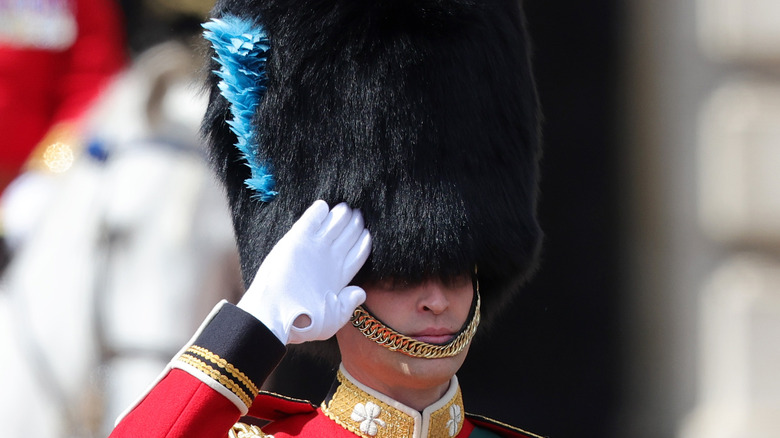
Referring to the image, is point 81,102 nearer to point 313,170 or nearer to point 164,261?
point 164,261

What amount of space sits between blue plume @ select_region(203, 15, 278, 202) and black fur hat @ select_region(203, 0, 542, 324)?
16 millimetres

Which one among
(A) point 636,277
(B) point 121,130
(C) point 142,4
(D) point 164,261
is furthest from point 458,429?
(C) point 142,4

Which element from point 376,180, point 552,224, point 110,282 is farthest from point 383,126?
point 552,224

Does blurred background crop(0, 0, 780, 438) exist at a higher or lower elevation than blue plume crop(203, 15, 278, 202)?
lower

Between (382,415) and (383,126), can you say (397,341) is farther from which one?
(383,126)

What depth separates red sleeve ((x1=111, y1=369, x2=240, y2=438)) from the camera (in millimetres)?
1886

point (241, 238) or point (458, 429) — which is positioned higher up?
point (241, 238)

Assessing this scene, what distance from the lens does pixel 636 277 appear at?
4.39 meters

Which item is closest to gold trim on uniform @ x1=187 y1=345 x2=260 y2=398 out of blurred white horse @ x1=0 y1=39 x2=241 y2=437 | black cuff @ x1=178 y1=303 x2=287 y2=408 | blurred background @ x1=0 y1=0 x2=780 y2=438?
black cuff @ x1=178 y1=303 x2=287 y2=408

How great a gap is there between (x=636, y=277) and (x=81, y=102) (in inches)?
77.0

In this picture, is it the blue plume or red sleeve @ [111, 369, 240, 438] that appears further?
the blue plume

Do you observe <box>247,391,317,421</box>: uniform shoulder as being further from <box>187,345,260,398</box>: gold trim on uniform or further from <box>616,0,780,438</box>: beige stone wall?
<box>616,0,780,438</box>: beige stone wall

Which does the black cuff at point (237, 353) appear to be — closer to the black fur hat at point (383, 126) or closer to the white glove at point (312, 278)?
the white glove at point (312, 278)

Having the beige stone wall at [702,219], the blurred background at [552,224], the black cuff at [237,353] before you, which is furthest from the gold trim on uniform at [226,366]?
the beige stone wall at [702,219]
